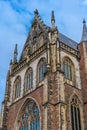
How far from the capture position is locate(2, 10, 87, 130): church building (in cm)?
2964

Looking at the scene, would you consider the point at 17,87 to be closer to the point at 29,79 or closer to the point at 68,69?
the point at 29,79

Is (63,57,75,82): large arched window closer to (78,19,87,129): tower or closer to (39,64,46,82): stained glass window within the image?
(78,19,87,129): tower

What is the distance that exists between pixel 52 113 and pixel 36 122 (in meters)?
3.98

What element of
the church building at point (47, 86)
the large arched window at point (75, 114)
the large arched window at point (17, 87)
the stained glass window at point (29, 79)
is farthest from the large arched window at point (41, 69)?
the large arched window at point (75, 114)

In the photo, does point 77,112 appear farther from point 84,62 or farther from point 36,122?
point 84,62

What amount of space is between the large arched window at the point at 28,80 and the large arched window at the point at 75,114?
618cm

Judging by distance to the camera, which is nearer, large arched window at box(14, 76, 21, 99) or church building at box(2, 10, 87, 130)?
church building at box(2, 10, 87, 130)

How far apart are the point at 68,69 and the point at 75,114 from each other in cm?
613

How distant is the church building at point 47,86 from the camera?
29.6m

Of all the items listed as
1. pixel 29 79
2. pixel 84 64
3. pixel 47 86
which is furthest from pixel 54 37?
pixel 47 86

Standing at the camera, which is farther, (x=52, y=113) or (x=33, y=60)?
(x=33, y=60)

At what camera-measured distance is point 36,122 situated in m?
32.2

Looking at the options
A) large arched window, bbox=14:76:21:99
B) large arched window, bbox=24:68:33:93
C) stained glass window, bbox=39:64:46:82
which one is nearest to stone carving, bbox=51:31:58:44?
stained glass window, bbox=39:64:46:82

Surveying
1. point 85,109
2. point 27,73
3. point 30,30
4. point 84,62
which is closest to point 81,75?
point 84,62
